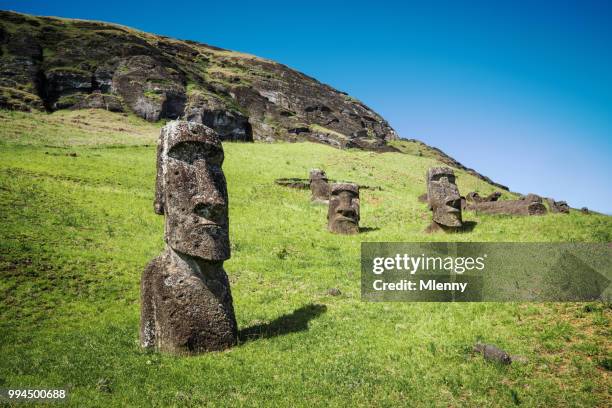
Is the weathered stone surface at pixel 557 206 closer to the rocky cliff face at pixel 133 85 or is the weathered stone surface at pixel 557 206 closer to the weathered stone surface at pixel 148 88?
the rocky cliff face at pixel 133 85

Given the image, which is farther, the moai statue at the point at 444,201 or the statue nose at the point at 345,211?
the statue nose at the point at 345,211

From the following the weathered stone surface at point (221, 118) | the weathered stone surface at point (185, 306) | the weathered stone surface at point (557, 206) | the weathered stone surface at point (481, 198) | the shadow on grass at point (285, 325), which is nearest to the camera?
the weathered stone surface at point (185, 306)

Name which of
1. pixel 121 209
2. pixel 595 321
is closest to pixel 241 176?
pixel 121 209

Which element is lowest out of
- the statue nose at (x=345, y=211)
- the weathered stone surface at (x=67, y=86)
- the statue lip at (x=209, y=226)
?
the statue lip at (x=209, y=226)

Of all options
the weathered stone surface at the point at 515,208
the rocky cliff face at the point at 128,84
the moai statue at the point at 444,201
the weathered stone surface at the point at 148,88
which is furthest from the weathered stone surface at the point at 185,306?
the weathered stone surface at the point at 148,88

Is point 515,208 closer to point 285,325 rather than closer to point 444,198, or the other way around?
point 444,198

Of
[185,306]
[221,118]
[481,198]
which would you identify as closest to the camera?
[185,306]

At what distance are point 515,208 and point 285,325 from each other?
834 inches

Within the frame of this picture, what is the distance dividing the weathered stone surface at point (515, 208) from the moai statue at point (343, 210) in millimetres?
9725

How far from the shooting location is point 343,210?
25219 mm

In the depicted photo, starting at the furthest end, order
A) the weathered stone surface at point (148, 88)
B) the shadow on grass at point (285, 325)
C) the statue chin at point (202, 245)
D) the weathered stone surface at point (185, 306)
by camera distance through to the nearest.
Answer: the weathered stone surface at point (148, 88) < the shadow on grass at point (285, 325) < the statue chin at point (202, 245) < the weathered stone surface at point (185, 306)

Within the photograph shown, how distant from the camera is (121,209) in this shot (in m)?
24.6

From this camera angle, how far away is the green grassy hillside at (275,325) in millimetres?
8016

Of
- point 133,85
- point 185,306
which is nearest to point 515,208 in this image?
point 185,306
